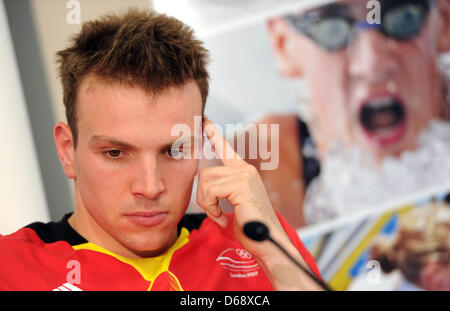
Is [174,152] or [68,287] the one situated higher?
[174,152]

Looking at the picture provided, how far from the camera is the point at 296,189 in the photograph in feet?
5.65

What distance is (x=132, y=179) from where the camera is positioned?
797mm

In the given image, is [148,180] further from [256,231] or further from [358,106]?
[358,106]

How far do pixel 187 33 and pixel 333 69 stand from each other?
3.32 ft

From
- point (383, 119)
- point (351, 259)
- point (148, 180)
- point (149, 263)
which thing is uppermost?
point (148, 180)

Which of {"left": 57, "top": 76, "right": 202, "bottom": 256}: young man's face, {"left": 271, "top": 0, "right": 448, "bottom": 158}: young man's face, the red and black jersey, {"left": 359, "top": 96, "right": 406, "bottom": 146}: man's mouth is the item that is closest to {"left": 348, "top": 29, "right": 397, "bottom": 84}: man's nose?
{"left": 271, "top": 0, "right": 448, "bottom": 158}: young man's face

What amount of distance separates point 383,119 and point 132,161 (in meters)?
1.39

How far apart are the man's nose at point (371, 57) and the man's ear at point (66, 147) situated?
1335 millimetres

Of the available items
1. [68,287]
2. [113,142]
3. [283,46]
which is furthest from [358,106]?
[68,287]

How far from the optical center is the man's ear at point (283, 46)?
171cm

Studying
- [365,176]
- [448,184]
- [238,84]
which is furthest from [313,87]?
[448,184]

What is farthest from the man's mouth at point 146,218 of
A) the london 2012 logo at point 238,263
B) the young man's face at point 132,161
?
the london 2012 logo at point 238,263

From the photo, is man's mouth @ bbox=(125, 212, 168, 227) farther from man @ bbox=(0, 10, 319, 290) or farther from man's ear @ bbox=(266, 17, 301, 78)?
man's ear @ bbox=(266, 17, 301, 78)

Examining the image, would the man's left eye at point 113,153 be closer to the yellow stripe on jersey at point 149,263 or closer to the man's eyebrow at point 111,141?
the man's eyebrow at point 111,141
